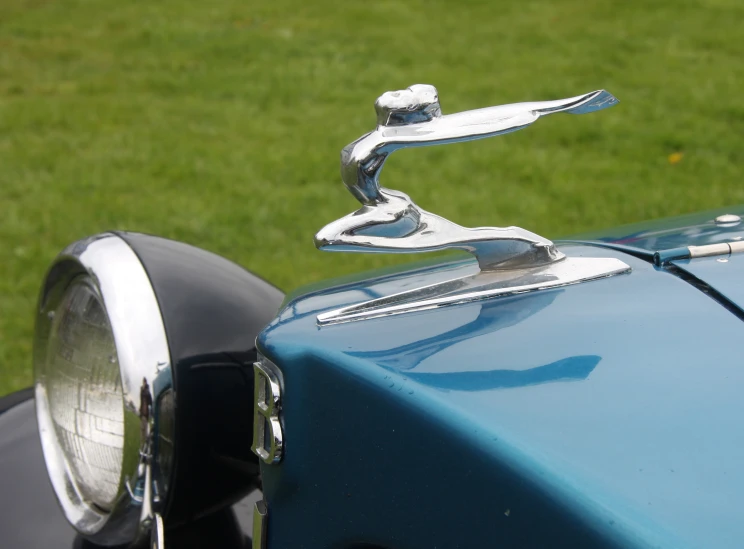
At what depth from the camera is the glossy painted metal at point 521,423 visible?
2.41ft

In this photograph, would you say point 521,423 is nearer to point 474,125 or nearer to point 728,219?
point 474,125

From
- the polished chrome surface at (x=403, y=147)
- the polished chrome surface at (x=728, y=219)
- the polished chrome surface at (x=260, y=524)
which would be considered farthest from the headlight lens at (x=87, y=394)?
the polished chrome surface at (x=728, y=219)

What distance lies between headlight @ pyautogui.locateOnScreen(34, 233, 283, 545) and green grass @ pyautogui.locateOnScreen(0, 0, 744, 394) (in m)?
2.04

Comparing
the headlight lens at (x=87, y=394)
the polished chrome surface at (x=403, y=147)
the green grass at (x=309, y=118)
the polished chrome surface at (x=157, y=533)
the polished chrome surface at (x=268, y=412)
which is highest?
the polished chrome surface at (x=403, y=147)

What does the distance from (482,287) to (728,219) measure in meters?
0.49

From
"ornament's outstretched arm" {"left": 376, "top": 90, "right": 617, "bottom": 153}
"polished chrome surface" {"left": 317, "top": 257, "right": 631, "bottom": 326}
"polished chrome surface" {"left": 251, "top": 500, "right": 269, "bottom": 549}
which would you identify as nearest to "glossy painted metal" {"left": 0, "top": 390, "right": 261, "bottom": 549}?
"polished chrome surface" {"left": 251, "top": 500, "right": 269, "bottom": 549}

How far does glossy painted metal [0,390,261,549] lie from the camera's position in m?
1.57

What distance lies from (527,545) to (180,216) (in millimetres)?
4023

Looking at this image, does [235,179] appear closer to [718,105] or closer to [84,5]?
[718,105]

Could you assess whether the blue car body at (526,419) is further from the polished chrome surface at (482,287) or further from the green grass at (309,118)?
the green grass at (309,118)

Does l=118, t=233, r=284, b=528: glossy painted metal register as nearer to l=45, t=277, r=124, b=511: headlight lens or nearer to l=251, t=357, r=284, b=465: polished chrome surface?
l=45, t=277, r=124, b=511: headlight lens

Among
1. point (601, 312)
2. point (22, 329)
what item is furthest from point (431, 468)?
point (22, 329)

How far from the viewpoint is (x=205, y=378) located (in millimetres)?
1422

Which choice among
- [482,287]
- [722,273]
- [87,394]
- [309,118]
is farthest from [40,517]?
[309,118]
